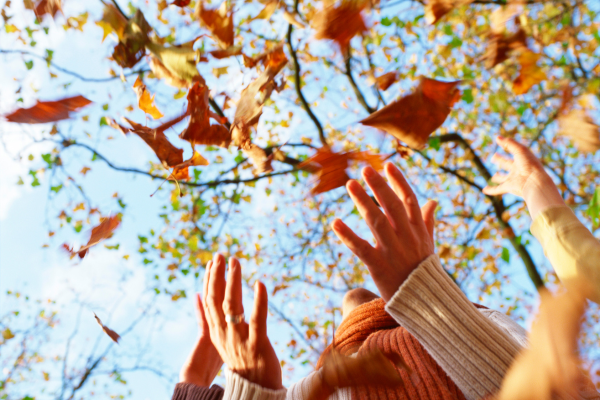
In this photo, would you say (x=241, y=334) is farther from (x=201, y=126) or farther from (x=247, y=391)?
(x=201, y=126)

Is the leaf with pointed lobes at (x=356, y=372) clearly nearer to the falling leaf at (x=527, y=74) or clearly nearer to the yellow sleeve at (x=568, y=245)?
the yellow sleeve at (x=568, y=245)

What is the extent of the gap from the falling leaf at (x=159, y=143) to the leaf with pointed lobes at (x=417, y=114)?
2.75ft

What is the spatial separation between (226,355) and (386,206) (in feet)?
2.41

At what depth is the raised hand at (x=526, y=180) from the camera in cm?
129

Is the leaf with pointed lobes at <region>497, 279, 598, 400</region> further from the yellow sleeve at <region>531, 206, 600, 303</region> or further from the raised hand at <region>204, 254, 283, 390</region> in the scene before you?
the raised hand at <region>204, 254, 283, 390</region>

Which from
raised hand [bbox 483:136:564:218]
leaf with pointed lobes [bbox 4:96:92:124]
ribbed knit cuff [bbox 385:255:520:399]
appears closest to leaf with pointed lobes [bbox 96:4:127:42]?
leaf with pointed lobes [bbox 4:96:92:124]

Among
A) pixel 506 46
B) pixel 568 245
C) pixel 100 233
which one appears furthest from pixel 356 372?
pixel 506 46

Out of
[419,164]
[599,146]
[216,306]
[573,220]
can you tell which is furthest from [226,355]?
[419,164]

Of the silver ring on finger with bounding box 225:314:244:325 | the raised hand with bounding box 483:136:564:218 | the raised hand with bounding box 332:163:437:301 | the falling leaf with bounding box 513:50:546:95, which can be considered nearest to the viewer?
the raised hand with bounding box 332:163:437:301

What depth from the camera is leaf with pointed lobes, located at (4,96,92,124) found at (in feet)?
4.89

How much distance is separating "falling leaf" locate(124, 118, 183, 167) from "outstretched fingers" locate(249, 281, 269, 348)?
0.75 metres

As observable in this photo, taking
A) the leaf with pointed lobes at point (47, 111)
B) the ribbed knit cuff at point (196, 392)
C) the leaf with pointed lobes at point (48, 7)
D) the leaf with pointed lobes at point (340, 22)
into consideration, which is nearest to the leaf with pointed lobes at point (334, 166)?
the leaf with pointed lobes at point (340, 22)

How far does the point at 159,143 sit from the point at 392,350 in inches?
54.4

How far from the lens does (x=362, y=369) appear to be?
1.14 metres
